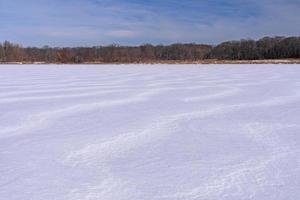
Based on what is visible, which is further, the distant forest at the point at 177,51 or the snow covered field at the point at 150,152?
the distant forest at the point at 177,51

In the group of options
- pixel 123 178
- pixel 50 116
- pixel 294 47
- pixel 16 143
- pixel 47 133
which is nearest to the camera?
pixel 123 178

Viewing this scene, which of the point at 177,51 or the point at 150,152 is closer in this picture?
the point at 150,152

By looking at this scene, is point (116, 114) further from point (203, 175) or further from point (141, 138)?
point (203, 175)

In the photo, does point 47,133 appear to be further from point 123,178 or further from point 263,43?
point 263,43

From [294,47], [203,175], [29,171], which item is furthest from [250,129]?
[294,47]

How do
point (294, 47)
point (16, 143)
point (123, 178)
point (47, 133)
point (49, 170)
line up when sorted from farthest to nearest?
1. point (294, 47)
2. point (47, 133)
3. point (16, 143)
4. point (49, 170)
5. point (123, 178)

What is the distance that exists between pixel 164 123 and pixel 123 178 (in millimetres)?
1116

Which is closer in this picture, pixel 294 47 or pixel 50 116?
pixel 50 116

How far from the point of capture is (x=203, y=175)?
5.28ft

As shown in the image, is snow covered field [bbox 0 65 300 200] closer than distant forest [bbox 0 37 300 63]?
Yes

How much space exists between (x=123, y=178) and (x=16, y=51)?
49.3 m

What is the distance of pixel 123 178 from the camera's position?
1.57 meters

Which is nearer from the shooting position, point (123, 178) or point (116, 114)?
point (123, 178)

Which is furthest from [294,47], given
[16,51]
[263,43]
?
[16,51]
